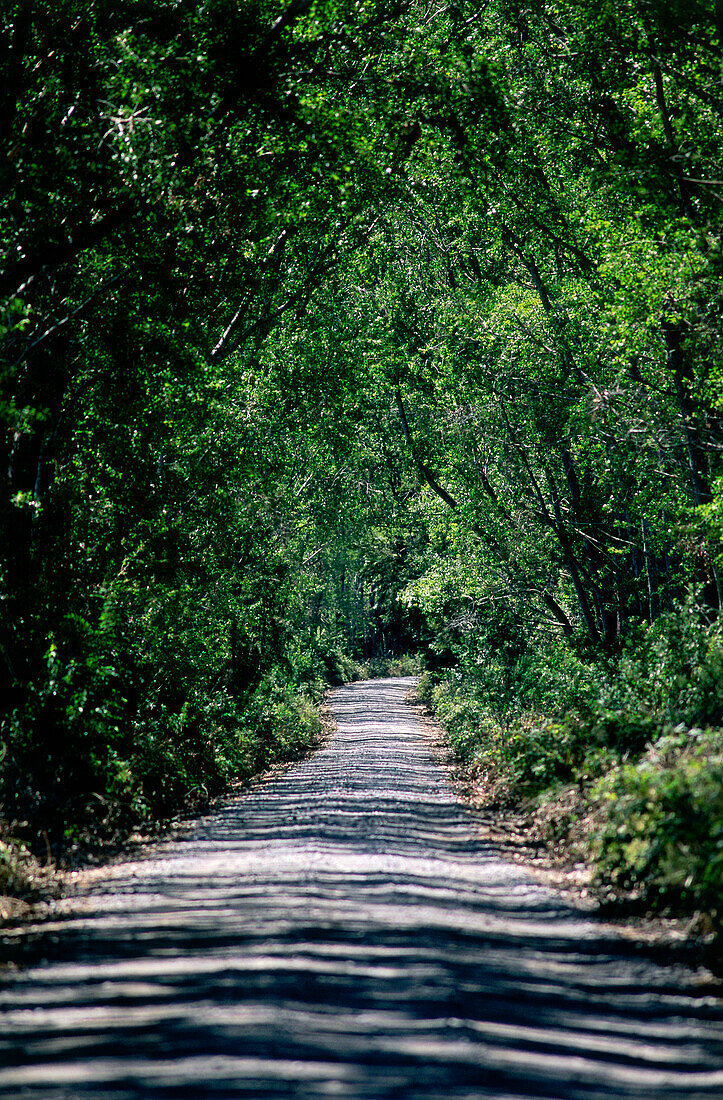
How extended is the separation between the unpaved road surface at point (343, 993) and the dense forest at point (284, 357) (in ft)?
3.87

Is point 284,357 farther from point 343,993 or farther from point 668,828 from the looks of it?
point 343,993

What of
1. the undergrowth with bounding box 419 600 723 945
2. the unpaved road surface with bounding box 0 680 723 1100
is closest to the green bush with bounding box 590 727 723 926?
the undergrowth with bounding box 419 600 723 945

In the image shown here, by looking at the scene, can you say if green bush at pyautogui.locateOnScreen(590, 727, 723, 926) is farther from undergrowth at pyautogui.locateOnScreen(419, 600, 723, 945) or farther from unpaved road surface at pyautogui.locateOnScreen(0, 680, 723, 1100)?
unpaved road surface at pyautogui.locateOnScreen(0, 680, 723, 1100)

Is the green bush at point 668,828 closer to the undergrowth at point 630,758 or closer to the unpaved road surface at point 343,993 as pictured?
the undergrowth at point 630,758

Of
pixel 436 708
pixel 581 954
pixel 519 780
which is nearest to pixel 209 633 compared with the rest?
pixel 519 780

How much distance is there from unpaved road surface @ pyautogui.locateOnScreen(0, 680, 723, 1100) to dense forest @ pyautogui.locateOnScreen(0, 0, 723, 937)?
1180 mm

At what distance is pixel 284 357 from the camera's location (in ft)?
77.3

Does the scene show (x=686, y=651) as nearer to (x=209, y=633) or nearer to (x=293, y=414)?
(x=209, y=633)

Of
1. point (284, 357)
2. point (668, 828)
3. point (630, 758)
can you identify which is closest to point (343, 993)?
point (668, 828)

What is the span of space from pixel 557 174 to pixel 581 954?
50.8 feet

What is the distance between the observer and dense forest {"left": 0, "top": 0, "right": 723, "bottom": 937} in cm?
1137

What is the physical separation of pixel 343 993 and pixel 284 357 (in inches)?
763

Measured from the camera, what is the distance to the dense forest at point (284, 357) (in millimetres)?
11367

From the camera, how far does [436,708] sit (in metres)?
32.4
